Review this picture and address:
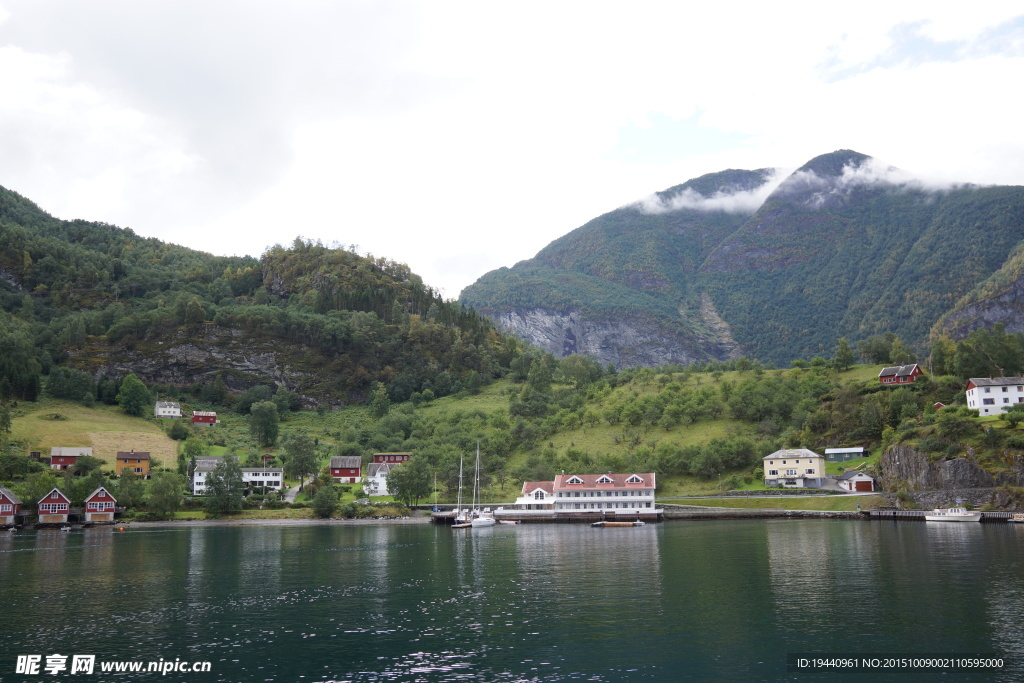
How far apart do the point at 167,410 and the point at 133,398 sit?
7.77 m


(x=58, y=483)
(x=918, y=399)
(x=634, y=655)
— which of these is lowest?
(x=634, y=655)

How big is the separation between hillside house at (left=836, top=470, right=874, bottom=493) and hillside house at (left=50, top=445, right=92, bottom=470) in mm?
113533

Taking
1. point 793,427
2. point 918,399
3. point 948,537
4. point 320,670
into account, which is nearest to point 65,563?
point 320,670

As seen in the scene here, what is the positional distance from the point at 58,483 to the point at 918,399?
418ft

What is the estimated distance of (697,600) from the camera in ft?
128

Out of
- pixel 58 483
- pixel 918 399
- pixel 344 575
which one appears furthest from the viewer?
pixel 918 399

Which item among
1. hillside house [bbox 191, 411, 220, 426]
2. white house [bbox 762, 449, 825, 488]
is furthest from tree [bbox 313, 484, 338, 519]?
hillside house [bbox 191, 411, 220, 426]

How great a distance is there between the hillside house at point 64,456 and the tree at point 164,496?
20.6 meters

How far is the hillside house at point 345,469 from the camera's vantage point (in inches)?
5428

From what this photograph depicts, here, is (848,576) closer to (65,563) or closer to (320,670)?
(320,670)

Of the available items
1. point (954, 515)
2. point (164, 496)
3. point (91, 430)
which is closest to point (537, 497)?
point (164, 496)

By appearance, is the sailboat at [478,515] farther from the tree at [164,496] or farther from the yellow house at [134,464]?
the yellow house at [134,464]

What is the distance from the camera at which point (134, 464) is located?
125875 millimetres

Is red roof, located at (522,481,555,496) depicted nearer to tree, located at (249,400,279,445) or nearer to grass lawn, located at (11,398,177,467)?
tree, located at (249,400,279,445)
